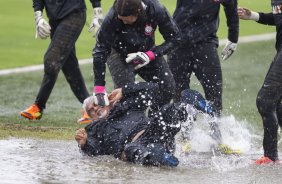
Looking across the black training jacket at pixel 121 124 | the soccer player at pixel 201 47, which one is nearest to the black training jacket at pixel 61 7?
the soccer player at pixel 201 47

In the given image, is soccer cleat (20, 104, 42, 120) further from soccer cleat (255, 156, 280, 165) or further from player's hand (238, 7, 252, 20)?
soccer cleat (255, 156, 280, 165)

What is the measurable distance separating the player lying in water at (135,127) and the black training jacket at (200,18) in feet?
3.47

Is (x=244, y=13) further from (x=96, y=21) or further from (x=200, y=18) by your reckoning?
(x=96, y=21)

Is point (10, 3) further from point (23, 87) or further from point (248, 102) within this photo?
point (248, 102)

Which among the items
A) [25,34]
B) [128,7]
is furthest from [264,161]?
[25,34]

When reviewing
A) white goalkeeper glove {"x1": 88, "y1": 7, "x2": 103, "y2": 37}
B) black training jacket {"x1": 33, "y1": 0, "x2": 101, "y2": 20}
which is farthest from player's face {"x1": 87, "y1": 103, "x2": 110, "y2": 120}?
black training jacket {"x1": 33, "y1": 0, "x2": 101, "y2": 20}

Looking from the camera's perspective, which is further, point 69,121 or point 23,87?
point 23,87

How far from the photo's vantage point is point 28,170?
26.0ft

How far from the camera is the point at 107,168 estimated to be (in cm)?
815

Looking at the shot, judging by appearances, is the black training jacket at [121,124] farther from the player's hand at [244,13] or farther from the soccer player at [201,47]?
the player's hand at [244,13]

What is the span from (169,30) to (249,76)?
24.1ft

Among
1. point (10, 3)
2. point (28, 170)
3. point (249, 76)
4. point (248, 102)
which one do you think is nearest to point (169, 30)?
point (28, 170)

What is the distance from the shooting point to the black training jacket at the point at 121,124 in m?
8.60

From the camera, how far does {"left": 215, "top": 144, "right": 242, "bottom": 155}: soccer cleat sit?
9.42 meters
